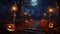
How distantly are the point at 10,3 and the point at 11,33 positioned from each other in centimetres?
728

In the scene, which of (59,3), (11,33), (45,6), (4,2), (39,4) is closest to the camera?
(11,33)

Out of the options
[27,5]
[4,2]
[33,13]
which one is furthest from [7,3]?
[33,13]

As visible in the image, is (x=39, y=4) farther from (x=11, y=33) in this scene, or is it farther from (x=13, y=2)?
(x=11, y=33)

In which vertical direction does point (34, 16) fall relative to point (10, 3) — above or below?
below

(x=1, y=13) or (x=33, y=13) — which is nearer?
(x=1, y=13)

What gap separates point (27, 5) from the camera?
16.1m

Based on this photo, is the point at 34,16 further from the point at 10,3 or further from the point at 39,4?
the point at 10,3

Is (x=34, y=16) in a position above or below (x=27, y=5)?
below

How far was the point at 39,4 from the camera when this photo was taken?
56.5 feet

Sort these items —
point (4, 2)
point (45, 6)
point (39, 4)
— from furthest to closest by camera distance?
point (39, 4)
point (45, 6)
point (4, 2)

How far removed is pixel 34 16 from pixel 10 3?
185 inches

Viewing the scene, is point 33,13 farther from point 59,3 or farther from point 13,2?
point 59,3

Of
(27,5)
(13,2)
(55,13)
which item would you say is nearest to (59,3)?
(55,13)

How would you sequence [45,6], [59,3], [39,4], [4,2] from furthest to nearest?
[39,4], [45,6], [4,2], [59,3]
